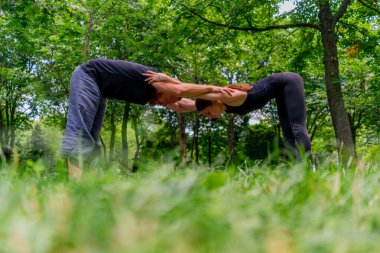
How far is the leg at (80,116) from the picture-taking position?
124 inches

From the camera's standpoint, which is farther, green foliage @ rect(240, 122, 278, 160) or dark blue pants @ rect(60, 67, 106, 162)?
green foliage @ rect(240, 122, 278, 160)

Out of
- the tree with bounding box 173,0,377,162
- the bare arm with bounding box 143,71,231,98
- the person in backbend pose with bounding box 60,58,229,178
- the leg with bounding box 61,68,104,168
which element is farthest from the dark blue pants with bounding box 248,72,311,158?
the tree with bounding box 173,0,377,162

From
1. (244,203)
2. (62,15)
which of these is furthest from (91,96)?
(62,15)

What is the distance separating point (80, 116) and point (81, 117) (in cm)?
1

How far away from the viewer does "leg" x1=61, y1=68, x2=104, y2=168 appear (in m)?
3.15

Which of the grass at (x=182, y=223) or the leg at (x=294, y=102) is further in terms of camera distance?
the leg at (x=294, y=102)

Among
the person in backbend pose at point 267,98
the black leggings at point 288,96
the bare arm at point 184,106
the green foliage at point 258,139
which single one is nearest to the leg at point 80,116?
the bare arm at point 184,106

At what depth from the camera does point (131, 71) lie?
367 cm

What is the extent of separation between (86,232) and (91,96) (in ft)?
9.76

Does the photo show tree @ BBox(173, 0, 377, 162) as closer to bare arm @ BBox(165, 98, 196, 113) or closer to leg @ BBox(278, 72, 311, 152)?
leg @ BBox(278, 72, 311, 152)

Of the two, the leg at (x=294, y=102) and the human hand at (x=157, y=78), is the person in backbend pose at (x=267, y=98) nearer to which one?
the leg at (x=294, y=102)

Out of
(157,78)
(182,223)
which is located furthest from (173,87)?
(182,223)

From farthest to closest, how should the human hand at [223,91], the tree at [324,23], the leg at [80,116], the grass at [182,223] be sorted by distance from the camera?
the tree at [324,23] → the human hand at [223,91] → the leg at [80,116] → the grass at [182,223]

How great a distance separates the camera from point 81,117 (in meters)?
3.37
